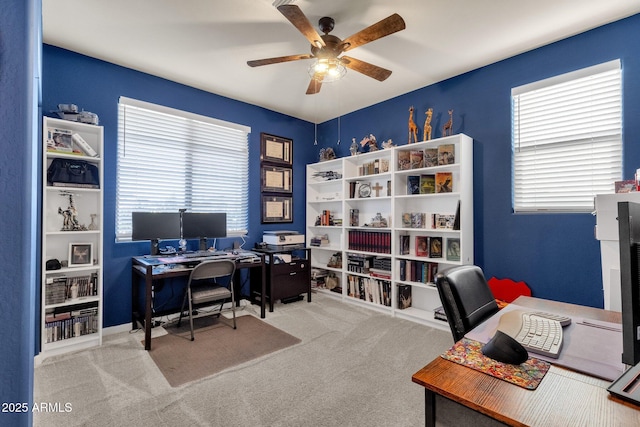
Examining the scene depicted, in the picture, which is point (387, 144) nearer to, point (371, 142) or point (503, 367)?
point (371, 142)

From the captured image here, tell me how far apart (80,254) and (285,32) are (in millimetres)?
2722

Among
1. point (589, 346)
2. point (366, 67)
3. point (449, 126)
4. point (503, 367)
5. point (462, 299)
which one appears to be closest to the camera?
point (503, 367)

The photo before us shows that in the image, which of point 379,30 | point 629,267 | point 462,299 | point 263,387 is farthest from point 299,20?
point 263,387

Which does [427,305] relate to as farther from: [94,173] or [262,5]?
[94,173]

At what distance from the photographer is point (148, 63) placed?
2967mm

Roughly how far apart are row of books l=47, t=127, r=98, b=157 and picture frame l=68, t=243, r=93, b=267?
843mm

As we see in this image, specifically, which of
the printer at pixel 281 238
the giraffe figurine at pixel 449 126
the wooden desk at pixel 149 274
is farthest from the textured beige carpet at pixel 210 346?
the giraffe figurine at pixel 449 126

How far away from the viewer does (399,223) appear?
11.6ft

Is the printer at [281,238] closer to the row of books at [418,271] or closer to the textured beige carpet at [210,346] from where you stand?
the textured beige carpet at [210,346]

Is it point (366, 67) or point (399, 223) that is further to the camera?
point (399, 223)

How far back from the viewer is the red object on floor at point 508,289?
107 inches

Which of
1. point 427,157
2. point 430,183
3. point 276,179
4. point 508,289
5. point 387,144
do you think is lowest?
point 508,289

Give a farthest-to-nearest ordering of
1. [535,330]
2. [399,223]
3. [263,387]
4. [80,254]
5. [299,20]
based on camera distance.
Result: [399,223]
[80,254]
[263,387]
[299,20]
[535,330]

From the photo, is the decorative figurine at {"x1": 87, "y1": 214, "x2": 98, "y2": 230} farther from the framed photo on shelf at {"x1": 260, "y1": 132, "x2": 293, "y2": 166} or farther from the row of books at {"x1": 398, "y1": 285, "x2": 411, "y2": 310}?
the row of books at {"x1": 398, "y1": 285, "x2": 411, "y2": 310}
